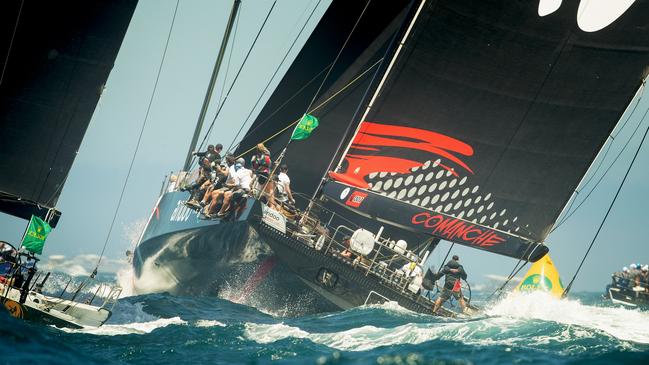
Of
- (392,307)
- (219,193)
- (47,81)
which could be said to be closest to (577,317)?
(392,307)

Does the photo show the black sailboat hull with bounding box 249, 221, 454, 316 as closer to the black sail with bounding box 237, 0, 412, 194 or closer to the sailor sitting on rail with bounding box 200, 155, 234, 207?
the sailor sitting on rail with bounding box 200, 155, 234, 207

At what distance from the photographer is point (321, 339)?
7.45m

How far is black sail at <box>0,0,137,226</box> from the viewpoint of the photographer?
11617 millimetres

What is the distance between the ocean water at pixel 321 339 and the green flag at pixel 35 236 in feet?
7.05

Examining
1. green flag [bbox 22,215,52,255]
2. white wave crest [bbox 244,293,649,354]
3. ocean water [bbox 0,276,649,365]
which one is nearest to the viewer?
ocean water [bbox 0,276,649,365]

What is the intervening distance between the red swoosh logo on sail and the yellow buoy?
8261 mm

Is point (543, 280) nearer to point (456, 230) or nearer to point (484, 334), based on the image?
point (456, 230)

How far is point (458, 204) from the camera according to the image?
12.8 m

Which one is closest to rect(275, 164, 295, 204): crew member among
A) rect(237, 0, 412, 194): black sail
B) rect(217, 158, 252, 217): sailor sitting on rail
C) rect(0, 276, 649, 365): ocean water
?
rect(217, 158, 252, 217): sailor sitting on rail

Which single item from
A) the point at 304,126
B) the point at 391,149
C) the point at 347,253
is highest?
the point at 391,149

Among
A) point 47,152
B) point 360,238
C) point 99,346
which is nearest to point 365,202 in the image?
point 360,238

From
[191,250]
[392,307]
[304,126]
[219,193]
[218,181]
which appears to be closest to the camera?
[392,307]

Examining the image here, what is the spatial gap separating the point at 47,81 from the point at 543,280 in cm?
1577

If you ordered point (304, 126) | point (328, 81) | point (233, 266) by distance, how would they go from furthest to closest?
1. point (328, 81)
2. point (304, 126)
3. point (233, 266)
